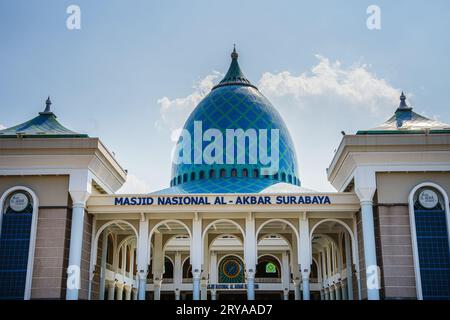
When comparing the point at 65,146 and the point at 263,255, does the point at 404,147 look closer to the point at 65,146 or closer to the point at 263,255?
the point at 65,146

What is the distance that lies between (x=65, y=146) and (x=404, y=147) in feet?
48.0

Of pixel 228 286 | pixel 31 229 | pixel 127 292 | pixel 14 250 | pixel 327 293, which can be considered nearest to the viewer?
pixel 14 250

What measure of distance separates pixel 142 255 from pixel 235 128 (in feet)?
43.4

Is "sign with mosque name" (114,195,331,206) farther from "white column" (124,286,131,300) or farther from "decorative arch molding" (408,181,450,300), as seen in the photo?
"white column" (124,286,131,300)

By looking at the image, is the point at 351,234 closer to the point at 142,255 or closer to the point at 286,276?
the point at 142,255

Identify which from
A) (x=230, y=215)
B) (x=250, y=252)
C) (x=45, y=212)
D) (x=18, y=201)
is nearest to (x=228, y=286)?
(x=250, y=252)

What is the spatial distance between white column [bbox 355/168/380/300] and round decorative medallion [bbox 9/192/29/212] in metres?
14.4

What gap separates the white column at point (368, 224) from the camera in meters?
22.2

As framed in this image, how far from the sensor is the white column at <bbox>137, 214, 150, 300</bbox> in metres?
24.2

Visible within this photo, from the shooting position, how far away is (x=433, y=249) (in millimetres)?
22609

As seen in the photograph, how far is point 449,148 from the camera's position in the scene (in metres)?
23.3

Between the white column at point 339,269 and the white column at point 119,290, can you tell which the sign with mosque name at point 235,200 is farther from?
the white column at point 119,290

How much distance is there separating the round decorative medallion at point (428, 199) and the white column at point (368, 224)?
82.1 inches
